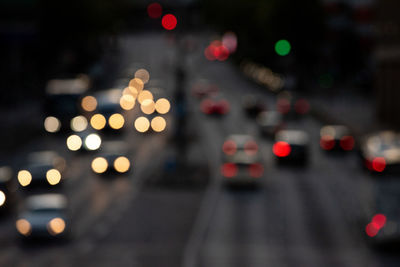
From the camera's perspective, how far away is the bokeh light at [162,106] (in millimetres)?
81713

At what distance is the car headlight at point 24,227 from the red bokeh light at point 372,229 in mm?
12281

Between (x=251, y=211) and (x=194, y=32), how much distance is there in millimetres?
144868

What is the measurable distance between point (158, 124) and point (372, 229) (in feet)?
144

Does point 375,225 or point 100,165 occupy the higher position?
point 100,165

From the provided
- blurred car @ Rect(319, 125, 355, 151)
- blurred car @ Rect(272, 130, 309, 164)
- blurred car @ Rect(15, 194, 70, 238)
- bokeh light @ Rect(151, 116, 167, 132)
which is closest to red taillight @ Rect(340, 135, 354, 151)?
blurred car @ Rect(319, 125, 355, 151)

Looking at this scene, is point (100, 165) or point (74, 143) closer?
point (100, 165)

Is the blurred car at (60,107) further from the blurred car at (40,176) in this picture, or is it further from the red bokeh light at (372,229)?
the red bokeh light at (372,229)

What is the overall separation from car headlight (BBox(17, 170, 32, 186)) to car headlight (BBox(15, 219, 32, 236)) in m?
12.1

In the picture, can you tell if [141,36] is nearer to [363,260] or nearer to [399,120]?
[399,120]

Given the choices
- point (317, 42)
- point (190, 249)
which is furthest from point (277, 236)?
point (317, 42)


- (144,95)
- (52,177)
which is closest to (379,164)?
(52,177)

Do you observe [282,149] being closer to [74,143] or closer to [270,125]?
[270,125]

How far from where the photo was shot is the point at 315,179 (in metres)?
48.1

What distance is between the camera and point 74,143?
61969 mm
